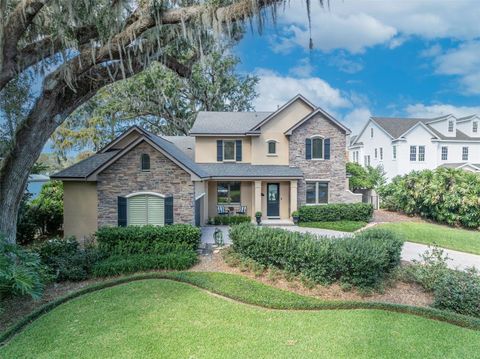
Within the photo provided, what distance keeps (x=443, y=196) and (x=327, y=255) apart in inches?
535

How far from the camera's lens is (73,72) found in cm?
812

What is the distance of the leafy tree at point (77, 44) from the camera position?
723cm

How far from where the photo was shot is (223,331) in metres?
5.55

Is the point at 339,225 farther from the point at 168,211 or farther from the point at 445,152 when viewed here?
the point at 445,152

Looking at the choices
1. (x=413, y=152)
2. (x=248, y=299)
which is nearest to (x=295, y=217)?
(x=248, y=299)

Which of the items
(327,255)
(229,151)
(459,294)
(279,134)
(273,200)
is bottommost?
(459,294)

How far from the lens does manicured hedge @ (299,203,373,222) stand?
16984 millimetres

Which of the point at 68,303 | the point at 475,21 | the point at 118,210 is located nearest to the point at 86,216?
the point at 118,210

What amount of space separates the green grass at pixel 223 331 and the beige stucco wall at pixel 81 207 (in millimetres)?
6337

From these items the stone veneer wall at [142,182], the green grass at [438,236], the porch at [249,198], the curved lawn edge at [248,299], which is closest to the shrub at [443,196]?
the green grass at [438,236]

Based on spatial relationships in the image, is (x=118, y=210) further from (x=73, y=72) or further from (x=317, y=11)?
(x=317, y=11)

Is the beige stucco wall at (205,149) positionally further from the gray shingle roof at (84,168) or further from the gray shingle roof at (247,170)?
the gray shingle roof at (84,168)

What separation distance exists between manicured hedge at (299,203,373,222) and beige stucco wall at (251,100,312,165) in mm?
3460

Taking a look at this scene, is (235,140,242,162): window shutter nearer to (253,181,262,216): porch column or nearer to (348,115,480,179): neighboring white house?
(253,181,262,216): porch column
